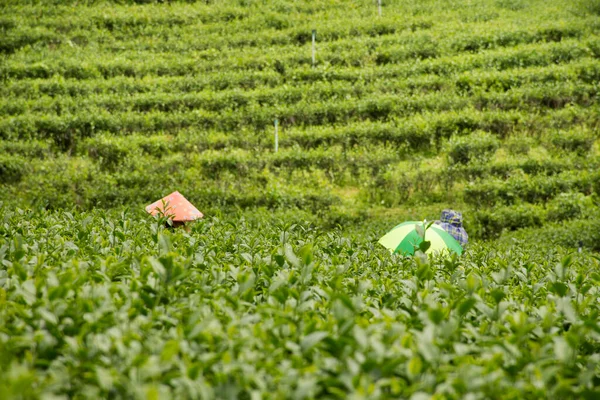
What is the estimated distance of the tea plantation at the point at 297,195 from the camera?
1.47 metres

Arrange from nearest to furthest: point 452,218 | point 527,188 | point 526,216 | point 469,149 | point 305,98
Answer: point 452,218 < point 526,216 < point 527,188 < point 469,149 < point 305,98

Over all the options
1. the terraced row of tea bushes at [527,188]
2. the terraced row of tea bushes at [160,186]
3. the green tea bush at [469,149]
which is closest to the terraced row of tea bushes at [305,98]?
the green tea bush at [469,149]

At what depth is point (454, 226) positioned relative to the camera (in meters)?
8.98

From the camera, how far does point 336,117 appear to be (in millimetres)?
15844

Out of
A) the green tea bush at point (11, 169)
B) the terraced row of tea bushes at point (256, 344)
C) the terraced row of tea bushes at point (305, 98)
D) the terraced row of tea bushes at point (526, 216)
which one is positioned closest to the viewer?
the terraced row of tea bushes at point (256, 344)

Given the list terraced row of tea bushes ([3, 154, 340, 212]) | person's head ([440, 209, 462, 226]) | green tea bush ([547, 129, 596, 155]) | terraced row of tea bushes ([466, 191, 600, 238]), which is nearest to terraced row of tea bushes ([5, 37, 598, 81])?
green tea bush ([547, 129, 596, 155])

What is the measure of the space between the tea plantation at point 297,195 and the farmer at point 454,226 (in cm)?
62

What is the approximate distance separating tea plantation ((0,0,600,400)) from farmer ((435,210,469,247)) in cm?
62

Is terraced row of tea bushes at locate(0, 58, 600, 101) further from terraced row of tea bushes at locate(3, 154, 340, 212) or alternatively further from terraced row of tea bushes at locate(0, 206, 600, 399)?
terraced row of tea bushes at locate(0, 206, 600, 399)

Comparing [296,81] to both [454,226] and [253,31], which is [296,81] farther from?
[454,226]

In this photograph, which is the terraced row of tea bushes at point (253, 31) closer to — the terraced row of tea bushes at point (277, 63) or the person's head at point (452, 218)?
the terraced row of tea bushes at point (277, 63)

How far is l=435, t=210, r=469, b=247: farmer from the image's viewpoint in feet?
27.6

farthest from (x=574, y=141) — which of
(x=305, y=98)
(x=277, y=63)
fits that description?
(x=277, y=63)

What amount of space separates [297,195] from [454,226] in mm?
4243
